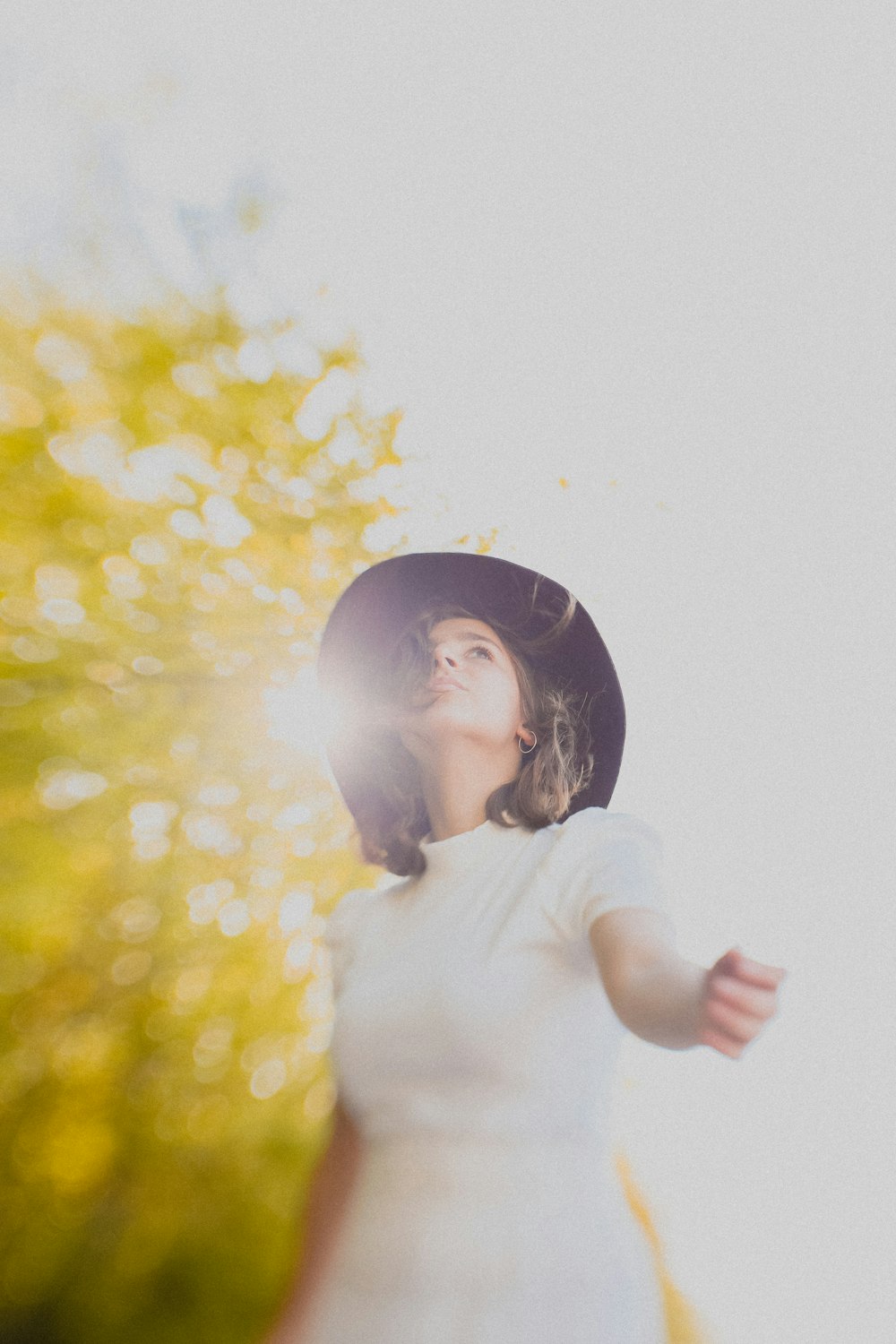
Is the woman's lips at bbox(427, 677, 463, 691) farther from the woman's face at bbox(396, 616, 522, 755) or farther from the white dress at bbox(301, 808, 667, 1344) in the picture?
the white dress at bbox(301, 808, 667, 1344)

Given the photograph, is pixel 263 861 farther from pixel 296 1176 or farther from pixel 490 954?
pixel 490 954

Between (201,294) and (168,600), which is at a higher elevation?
(201,294)

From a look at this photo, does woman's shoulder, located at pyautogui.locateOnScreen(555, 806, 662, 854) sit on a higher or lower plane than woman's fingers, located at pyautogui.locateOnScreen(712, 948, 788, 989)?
lower

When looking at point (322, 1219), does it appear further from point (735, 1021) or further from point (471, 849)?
point (735, 1021)

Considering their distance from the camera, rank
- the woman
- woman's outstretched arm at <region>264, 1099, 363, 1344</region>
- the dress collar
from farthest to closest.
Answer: the dress collar, woman's outstretched arm at <region>264, 1099, 363, 1344</region>, the woman

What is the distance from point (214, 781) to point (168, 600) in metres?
0.43

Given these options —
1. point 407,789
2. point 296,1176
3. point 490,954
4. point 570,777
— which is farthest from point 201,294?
point 296,1176

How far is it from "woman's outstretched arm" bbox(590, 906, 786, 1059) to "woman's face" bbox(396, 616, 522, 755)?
14.6 inches

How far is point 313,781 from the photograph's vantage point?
1848 millimetres

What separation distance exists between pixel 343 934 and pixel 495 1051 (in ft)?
1.06

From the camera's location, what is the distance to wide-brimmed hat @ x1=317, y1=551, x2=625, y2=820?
108 cm

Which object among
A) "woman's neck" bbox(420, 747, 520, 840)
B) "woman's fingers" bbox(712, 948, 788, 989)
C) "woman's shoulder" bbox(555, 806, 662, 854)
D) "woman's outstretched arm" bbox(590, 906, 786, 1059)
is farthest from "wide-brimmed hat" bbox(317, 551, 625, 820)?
"woman's fingers" bbox(712, 948, 788, 989)

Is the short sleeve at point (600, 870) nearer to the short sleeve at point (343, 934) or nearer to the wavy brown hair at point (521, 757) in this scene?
the wavy brown hair at point (521, 757)

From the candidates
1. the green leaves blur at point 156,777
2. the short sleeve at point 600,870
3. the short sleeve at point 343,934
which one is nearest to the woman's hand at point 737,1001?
the short sleeve at point 600,870
